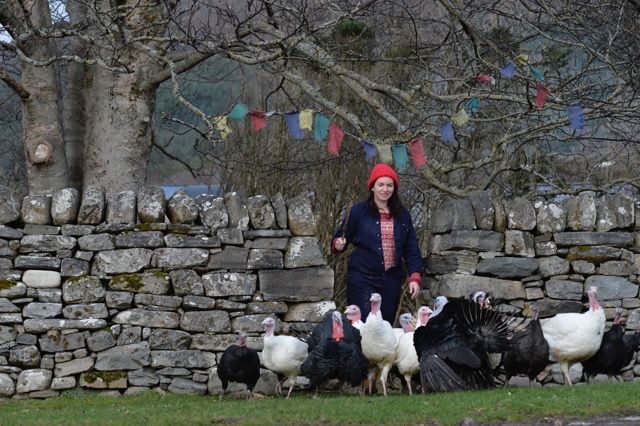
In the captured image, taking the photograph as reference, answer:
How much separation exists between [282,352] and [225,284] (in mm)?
919

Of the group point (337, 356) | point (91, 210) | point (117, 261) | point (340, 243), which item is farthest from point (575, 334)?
point (91, 210)

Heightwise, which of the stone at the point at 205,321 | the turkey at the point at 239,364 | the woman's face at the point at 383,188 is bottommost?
the turkey at the point at 239,364

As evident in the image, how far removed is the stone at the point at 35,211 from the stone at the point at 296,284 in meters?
2.10

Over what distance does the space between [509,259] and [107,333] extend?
3982mm

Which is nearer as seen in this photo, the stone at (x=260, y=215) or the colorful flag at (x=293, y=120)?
the stone at (x=260, y=215)

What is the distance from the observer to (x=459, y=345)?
26.3 ft

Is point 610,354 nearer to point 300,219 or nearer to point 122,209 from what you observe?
point 300,219

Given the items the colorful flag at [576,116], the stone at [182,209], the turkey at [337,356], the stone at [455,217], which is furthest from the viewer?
the stone at [455,217]

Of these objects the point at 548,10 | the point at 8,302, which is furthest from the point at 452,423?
the point at 548,10

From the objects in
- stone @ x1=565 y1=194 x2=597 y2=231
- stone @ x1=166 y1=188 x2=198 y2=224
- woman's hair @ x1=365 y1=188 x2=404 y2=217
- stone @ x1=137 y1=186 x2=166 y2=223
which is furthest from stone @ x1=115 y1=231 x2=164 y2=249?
stone @ x1=565 y1=194 x2=597 y2=231

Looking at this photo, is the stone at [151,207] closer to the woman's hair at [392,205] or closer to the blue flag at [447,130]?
the woman's hair at [392,205]

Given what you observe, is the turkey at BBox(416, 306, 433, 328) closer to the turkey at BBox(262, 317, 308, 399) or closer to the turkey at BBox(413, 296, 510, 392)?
the turkey at BBox(413, 296, 510, 392)

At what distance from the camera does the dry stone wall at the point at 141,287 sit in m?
8.47

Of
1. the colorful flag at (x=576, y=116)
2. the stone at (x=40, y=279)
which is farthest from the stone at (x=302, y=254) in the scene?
the colorful flag at (x=576, y=116)
